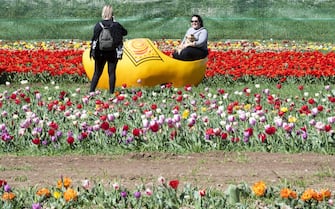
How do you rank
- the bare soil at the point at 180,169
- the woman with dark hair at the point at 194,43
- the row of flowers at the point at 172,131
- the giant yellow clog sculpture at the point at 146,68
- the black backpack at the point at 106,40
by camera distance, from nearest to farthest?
the bare soil at the point at 180,169
the row of flowers at the point at 172,131
the black backpack at the point at 106,40
the giant yellow clog sculpture at the point at 146,68
the woman with dark hair at the point at 194,43

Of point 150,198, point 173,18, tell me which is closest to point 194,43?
point 150,198

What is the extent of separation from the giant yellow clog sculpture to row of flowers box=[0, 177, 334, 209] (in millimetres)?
6717

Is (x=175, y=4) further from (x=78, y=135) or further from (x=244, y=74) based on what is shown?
(x=78, y=135)

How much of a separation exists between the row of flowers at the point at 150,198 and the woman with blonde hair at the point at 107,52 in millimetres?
5931

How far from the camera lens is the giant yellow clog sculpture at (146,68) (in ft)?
40.1

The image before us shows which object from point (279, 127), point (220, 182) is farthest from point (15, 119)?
point (220, 182)

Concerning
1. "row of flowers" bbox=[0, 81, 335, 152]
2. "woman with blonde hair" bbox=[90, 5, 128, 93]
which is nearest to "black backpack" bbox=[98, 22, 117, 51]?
"woman with blonde hair" bbox=[90, 5, 128, 93]

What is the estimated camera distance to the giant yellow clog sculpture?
1223cm

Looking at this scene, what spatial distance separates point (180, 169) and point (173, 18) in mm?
19357

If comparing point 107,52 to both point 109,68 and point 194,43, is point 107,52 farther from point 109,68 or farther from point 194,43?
point 194,43

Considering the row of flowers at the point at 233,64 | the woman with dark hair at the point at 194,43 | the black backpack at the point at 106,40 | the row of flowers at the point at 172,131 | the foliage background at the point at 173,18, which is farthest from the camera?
the foliage background at the point at 173,18

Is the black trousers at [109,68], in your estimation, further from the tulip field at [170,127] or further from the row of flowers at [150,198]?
the row of flowers at [150,198]

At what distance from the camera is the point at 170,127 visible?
25.5ft

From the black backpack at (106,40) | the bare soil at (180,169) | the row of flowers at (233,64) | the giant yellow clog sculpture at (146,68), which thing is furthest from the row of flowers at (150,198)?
the row of flowers at (233,64)
